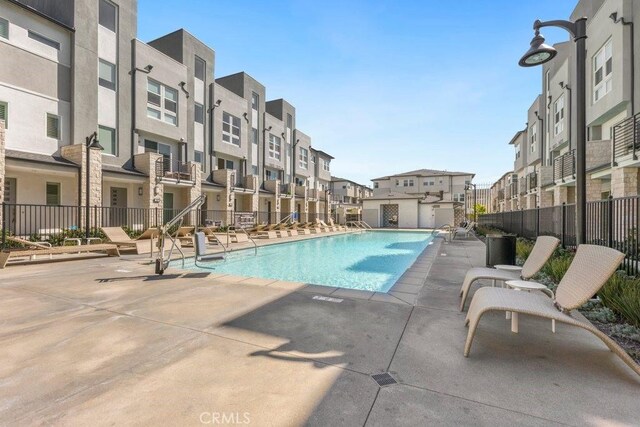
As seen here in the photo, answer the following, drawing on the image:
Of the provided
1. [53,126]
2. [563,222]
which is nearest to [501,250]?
[563,222]

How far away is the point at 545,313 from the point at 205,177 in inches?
889

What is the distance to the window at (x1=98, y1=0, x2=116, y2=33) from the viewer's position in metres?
15.9

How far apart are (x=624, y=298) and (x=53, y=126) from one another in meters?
20.2

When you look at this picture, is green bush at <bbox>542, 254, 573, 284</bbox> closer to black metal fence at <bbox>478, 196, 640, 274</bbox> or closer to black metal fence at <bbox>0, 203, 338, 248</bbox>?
black metal fence at <bbox>478, 196, 640, 274</bbox>

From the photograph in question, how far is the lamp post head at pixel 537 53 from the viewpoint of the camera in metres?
5.09

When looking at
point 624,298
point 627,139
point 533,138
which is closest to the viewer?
point 624,298

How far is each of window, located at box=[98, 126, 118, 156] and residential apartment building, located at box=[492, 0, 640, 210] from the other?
22.1m

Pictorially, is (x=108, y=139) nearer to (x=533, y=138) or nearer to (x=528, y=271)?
(x=528, y=271)

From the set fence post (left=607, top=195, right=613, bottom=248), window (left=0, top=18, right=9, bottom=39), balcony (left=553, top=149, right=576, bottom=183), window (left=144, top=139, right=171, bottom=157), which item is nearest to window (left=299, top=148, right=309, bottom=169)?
window (left=144, top=139, right=171, bottom=157)

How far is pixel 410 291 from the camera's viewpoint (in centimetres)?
524

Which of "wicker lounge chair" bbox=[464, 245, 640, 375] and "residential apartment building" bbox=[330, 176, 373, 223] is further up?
"residential apartment building" bbox=[330, 176, 373, 223]

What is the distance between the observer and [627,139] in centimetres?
1156

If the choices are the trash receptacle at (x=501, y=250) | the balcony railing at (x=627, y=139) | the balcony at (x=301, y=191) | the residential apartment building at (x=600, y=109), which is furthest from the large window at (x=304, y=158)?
the trash receptacle at (x=501, y=250)

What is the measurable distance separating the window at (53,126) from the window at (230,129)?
11063mm
